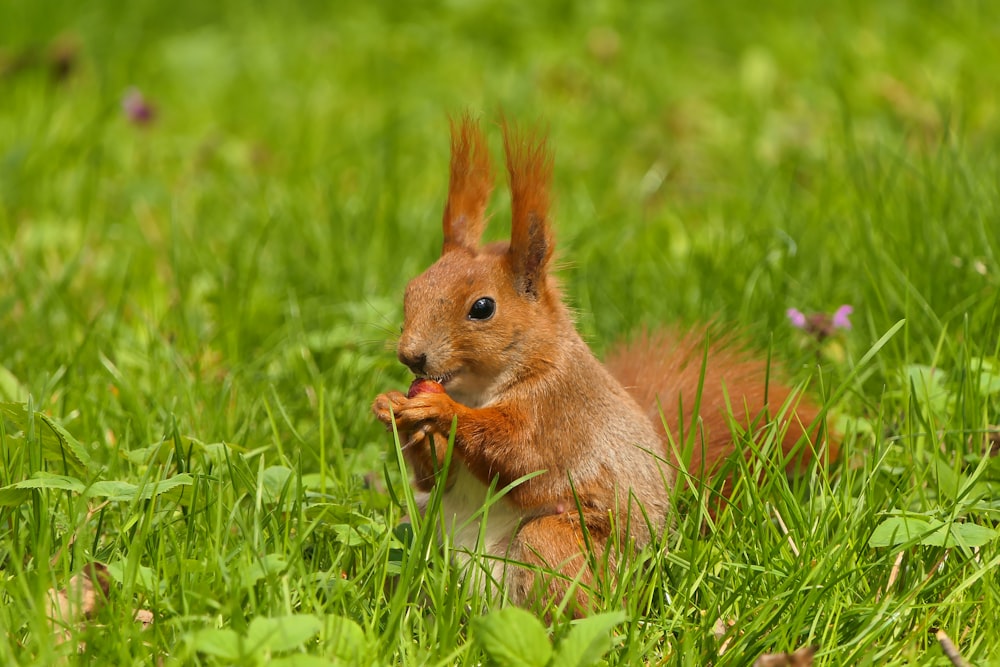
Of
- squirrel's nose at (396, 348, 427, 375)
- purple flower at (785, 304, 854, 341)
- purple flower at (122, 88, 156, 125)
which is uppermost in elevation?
purple flower at (122, 88, 156, 125)

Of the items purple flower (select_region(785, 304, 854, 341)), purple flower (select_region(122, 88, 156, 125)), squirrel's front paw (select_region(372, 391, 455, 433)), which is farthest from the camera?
purple flower (select_region(122, 88, 156, 125))

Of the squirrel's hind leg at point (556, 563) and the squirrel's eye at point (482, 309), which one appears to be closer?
the squirrel's hind leg at point (556, 563)

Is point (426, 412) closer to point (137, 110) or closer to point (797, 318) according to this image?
point (797, 318)

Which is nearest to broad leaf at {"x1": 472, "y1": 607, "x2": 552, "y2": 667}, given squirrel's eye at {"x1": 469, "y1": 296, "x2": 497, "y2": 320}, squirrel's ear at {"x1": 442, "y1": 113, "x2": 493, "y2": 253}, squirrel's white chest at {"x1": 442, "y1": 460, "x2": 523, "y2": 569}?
squirrel's white chest at {"x1": 442, "y1": 460, "x2": 523, "y2": 569}

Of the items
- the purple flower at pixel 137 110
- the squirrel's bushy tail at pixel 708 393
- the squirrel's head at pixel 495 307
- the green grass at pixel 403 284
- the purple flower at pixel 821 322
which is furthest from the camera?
the purple flower at pixel 137 110

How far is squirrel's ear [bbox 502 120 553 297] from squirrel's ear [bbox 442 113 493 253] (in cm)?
11

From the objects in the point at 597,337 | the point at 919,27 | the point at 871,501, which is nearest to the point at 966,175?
the point at 597,337

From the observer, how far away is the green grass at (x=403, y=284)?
1709 millimetres

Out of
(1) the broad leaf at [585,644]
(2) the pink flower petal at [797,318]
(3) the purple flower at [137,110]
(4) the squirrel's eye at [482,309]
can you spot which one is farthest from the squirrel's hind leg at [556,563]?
(3) the purple flower at [137,110]

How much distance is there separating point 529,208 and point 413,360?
302 mm

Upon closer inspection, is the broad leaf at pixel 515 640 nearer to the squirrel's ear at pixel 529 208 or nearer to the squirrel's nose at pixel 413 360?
the squirrel's nose at pixel 413 360

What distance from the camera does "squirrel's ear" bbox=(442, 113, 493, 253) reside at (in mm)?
2109

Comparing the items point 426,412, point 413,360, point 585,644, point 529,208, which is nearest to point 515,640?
point 585,644

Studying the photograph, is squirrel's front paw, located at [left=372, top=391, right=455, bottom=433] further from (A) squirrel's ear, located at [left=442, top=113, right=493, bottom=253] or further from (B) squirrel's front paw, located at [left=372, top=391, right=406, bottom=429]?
(A) squirrel's ear, located at [left=442, top=113, right=493, bottom=253]
